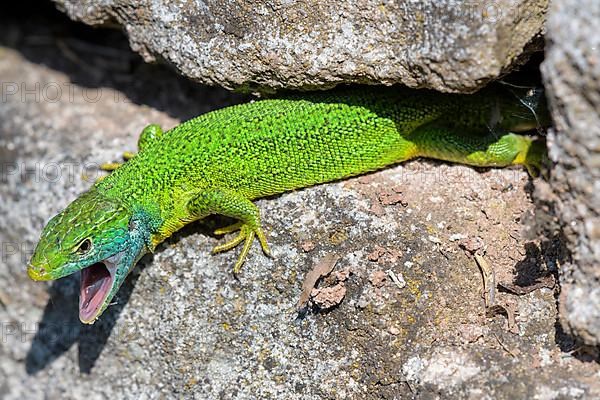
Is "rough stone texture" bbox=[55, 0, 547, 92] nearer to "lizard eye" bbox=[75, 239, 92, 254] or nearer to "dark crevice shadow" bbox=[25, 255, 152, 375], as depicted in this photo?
"lizard eye" bbox=[75, 239, 92, 254]

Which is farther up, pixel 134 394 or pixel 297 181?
pixel 297 181

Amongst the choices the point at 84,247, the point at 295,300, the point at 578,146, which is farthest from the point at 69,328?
the point at 578,146

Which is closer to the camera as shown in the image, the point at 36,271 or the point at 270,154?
the point at 36,271

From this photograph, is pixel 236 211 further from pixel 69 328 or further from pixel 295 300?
pixel 69 328

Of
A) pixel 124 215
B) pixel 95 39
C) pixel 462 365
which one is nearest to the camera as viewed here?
pixel 462 365

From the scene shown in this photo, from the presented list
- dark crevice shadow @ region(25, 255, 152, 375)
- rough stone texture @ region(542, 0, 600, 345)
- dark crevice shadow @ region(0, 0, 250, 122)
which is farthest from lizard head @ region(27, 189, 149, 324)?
rough stone texture @ region(542, 0, 600, 345)

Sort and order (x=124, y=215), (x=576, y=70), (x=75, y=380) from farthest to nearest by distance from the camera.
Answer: (x=75, y=380), (x=124, y=215), (x=576, y=70)

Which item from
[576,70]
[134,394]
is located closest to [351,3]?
[576,70]

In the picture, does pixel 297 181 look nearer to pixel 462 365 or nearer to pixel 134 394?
pixel 462 365
